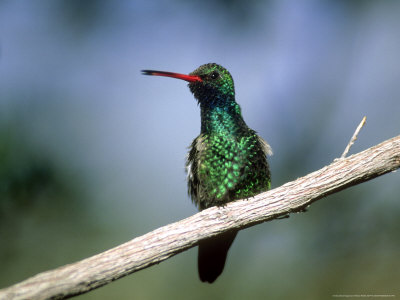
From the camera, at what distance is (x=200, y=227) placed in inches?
134

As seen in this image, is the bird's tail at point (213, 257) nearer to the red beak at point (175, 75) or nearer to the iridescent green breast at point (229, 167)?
the iridescent green breast at point (229, 167)

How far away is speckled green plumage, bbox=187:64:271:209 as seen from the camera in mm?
4113

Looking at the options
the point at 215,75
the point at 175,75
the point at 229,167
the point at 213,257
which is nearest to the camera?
the point at 229,167

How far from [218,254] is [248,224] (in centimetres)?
97

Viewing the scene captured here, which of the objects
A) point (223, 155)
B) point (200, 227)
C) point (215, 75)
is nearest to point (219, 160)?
point (223, 155)

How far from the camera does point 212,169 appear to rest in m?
4.19

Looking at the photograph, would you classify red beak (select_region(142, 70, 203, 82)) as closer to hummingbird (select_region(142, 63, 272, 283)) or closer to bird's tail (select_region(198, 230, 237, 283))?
hummingbird (select_region(142, 63, 272, 283))

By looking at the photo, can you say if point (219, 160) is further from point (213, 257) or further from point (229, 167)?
point (213, 257)

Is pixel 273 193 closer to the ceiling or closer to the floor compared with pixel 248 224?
closer to the ceiling

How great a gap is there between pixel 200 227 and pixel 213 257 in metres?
1.02

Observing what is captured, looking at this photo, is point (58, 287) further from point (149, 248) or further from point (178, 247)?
point (178, 247)

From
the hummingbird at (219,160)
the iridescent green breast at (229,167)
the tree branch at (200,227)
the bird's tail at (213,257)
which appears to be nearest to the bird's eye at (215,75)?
the hummingbird at (219,160)

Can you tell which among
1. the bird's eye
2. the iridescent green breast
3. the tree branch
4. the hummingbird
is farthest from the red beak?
the tree branch

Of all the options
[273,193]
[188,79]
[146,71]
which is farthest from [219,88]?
[273,193]
